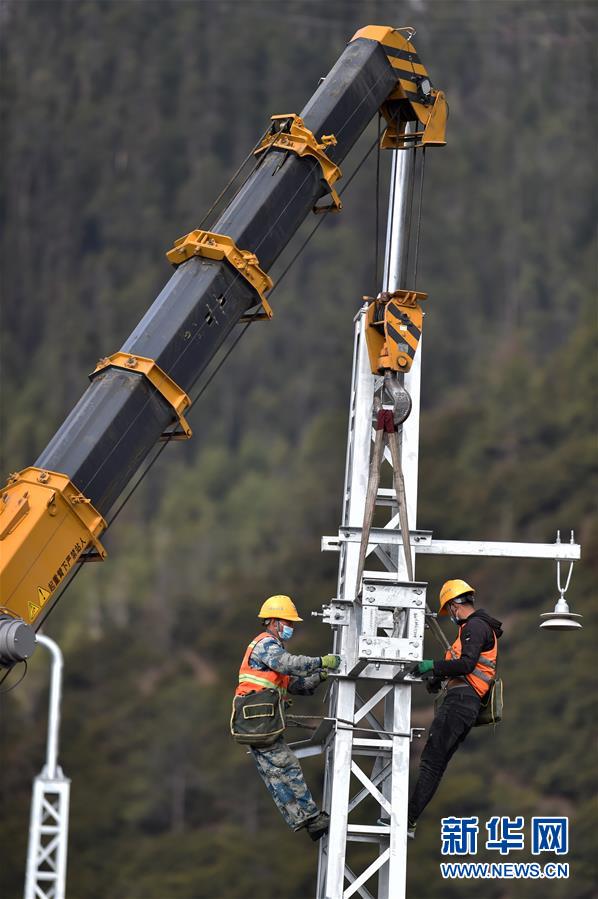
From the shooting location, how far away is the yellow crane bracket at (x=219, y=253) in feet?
40.6

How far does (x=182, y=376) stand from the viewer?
12.2m

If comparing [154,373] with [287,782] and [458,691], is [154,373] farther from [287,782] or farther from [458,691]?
[458,691]

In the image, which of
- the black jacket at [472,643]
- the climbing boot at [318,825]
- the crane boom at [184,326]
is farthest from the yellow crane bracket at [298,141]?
the climbing boot at [318,825]

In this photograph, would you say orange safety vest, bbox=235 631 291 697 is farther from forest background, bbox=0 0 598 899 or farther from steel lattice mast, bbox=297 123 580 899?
forest background, bbox=0 0 598 899

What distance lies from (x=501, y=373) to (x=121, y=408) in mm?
59945

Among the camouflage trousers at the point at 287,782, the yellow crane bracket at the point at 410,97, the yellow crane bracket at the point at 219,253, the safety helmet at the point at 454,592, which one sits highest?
the yellow crane bracket at the point at 410,97

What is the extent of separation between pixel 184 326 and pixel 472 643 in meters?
3.22

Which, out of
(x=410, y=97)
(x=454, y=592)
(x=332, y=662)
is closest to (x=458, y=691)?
(x=454, y=592)

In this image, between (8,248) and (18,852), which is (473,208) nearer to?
(8,248)

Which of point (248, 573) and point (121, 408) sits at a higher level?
point (248, 573)

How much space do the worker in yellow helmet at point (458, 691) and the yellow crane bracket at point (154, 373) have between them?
245 centimetres

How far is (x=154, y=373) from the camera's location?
39.4 feet

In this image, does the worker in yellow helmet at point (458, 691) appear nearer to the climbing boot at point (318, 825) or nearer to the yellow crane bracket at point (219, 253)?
the climbing boot at point (318, 825)

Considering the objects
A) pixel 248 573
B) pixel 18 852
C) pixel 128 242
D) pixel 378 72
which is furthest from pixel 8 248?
pixel 378 72
